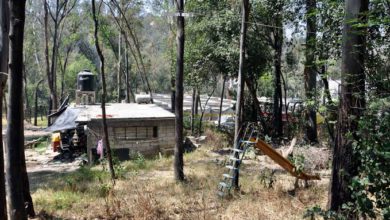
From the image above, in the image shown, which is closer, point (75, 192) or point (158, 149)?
point (75, 192)

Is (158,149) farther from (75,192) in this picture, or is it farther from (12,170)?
(12,170)

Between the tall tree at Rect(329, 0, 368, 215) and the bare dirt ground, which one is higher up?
the tall tree at Rect(329, 0, 368, 215)

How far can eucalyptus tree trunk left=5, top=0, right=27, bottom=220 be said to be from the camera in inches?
219

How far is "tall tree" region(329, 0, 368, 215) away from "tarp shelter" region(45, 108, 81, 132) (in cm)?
1358

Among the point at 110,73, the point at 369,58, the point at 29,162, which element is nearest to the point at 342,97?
the point at 369,58

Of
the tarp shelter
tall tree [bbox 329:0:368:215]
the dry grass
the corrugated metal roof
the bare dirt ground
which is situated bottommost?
the bare dirt ground

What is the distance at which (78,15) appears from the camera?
35469mm

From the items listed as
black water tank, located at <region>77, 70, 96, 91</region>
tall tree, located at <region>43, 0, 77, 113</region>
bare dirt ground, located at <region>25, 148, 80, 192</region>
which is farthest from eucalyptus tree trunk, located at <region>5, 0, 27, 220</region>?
tall tree, located at <region>43, 0, 77, 113</region>

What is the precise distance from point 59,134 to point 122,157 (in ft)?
18.1

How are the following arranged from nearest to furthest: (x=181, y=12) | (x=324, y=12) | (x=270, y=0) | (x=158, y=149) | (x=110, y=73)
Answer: (x=324, y=12) < (x=181, y=12) < (x=270, y=0) < (x=158, y=149) < (x=110, y=73)

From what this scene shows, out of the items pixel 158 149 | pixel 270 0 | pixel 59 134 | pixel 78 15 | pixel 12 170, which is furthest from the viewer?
pixel 78 15

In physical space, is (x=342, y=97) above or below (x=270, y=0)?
below

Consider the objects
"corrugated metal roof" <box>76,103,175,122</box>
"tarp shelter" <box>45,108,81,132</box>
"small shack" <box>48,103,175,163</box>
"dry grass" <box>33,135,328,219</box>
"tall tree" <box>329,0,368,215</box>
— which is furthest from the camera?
"tarp shelter" <box>45,108,81,132</box>

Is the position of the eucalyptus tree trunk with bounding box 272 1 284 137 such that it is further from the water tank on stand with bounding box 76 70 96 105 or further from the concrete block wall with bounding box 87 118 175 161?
the water tank on stand with bounding box 76 70 96 105
